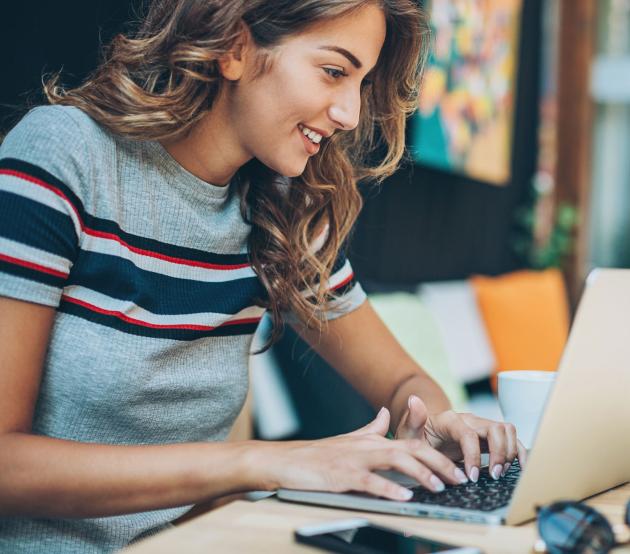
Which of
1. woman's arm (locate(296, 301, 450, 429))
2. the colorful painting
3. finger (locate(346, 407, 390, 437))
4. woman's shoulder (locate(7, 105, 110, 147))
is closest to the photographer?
finger (locate(346, 407, 390, 437))

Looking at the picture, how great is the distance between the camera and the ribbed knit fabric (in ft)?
3.16

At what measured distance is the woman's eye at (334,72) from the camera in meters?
1.20

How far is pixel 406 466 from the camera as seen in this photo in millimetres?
816

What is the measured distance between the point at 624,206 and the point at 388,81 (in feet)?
16.5

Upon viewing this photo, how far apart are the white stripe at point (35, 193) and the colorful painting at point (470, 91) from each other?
197 cm

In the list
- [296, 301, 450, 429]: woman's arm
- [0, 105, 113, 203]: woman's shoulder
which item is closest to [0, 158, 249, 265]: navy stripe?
[0, 105, 113, 203]: woman's shoulder

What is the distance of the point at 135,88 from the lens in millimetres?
1135

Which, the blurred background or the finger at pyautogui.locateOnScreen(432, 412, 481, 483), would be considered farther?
the blurred background

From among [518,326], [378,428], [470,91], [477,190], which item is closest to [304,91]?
[378,428]

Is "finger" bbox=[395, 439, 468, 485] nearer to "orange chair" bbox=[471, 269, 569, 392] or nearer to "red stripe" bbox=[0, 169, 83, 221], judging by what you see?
"red stripe" bbox=[0, 169, 83, 221]

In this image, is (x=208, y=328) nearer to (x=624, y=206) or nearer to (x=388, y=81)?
(x=388, y=81)

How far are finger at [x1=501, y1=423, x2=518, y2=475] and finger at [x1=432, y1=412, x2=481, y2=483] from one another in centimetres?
4

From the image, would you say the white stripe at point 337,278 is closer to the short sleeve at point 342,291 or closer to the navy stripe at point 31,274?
the short sleeve at point 342,291

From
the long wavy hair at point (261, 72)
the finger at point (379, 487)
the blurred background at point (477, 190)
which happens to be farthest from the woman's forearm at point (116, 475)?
the blurred background at point (477, 190)
